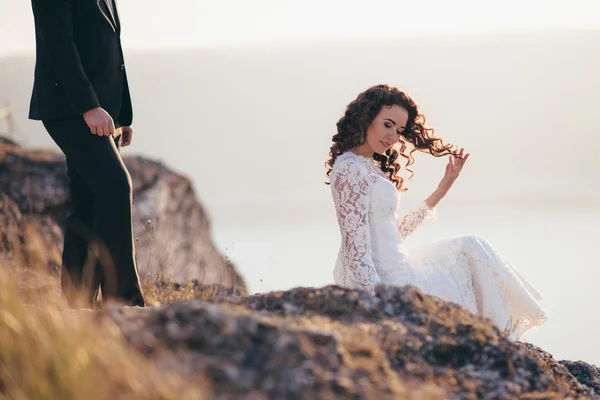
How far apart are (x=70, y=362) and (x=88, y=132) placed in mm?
1953

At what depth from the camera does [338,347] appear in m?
2.18

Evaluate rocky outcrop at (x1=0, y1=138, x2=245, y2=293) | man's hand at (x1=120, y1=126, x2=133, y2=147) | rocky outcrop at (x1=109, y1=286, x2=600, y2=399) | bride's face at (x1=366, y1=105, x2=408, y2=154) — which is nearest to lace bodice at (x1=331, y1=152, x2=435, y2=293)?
bride's face at (x1=366, y1=105, x2=408, y2=154)

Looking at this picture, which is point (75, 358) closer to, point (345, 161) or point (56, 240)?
point (345, 161)

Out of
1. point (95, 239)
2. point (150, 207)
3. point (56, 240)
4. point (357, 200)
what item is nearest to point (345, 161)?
point (357, 200)

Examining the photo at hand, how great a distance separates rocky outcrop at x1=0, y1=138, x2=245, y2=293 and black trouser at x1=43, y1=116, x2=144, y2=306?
2.02 meters

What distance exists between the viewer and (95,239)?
150 inches

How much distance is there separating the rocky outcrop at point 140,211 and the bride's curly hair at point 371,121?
6.79ft

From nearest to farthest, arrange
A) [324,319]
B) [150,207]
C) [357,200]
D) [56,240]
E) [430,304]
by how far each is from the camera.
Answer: [324,319] < [430,304] < [357,200] < [56,240] < [150,207]

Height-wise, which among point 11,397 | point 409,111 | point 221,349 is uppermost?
point 409,111

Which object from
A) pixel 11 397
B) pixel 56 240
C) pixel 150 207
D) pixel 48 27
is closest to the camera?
pixel 11 397

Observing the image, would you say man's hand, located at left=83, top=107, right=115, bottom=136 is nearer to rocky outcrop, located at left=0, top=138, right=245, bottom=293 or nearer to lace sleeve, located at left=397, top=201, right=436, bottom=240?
lace sleeve, located at left=397, top=201, right=436, bottom=240

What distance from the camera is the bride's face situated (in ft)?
14.4

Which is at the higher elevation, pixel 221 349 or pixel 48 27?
pixel 48 27

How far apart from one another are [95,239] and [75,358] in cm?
188
